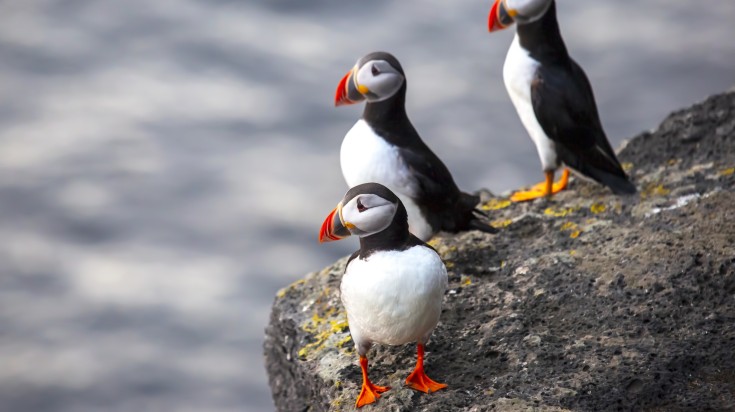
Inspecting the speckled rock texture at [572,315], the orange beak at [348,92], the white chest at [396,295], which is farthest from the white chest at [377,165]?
the white chest at [396,295]

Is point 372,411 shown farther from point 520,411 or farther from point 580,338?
point 580,338

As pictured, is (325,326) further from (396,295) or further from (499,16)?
(499,16)

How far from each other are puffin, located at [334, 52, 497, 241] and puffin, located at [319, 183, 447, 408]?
88 cm

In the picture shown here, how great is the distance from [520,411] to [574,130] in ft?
7.73

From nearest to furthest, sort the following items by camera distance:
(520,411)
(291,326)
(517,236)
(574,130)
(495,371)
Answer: (520,411) → (495,371) → (291,326) → (517,236) → (574,130)

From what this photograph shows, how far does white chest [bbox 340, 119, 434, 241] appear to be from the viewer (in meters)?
Result: 5.11

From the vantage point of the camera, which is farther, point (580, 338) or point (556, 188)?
point (556, 188)

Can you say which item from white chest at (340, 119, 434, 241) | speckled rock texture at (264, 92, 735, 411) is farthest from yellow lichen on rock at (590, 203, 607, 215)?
white chest at (340, 119, 434, 241)

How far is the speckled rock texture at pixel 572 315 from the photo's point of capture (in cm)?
399

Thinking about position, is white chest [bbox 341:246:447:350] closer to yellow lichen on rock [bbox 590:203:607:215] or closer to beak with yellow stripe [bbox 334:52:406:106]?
beak with yellow stripe [bbox 334:52:406:106]

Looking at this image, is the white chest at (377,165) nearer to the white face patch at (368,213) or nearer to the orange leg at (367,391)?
the white face patch at (368,213)

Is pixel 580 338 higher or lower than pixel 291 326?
lower

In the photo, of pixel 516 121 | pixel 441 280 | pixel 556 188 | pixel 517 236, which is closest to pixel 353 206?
pixel 441 280

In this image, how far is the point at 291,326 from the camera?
4871 millimetres
